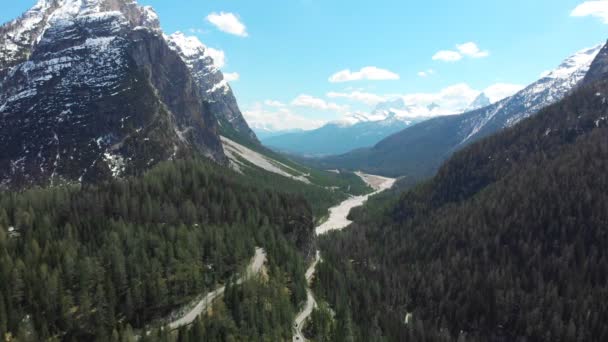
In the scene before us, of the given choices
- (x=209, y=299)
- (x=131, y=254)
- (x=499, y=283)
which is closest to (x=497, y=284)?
(x=499, y=283)

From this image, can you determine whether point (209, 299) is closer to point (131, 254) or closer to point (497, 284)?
point (131, 254)

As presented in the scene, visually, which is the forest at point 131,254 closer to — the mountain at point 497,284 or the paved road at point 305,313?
the paved road at point 305,313

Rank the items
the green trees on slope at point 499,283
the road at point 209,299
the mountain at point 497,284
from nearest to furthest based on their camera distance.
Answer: the road at point 209,299, the mountain at point 497,284, the green trees on slope at point 499,283

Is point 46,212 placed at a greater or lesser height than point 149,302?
greater

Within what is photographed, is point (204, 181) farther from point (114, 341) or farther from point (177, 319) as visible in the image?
point (114, 341)

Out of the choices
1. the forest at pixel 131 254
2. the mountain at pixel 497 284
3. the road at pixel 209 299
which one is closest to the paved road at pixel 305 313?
the mountain at pixel 497 284

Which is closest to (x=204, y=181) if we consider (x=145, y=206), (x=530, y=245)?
(x=145, y=206)
